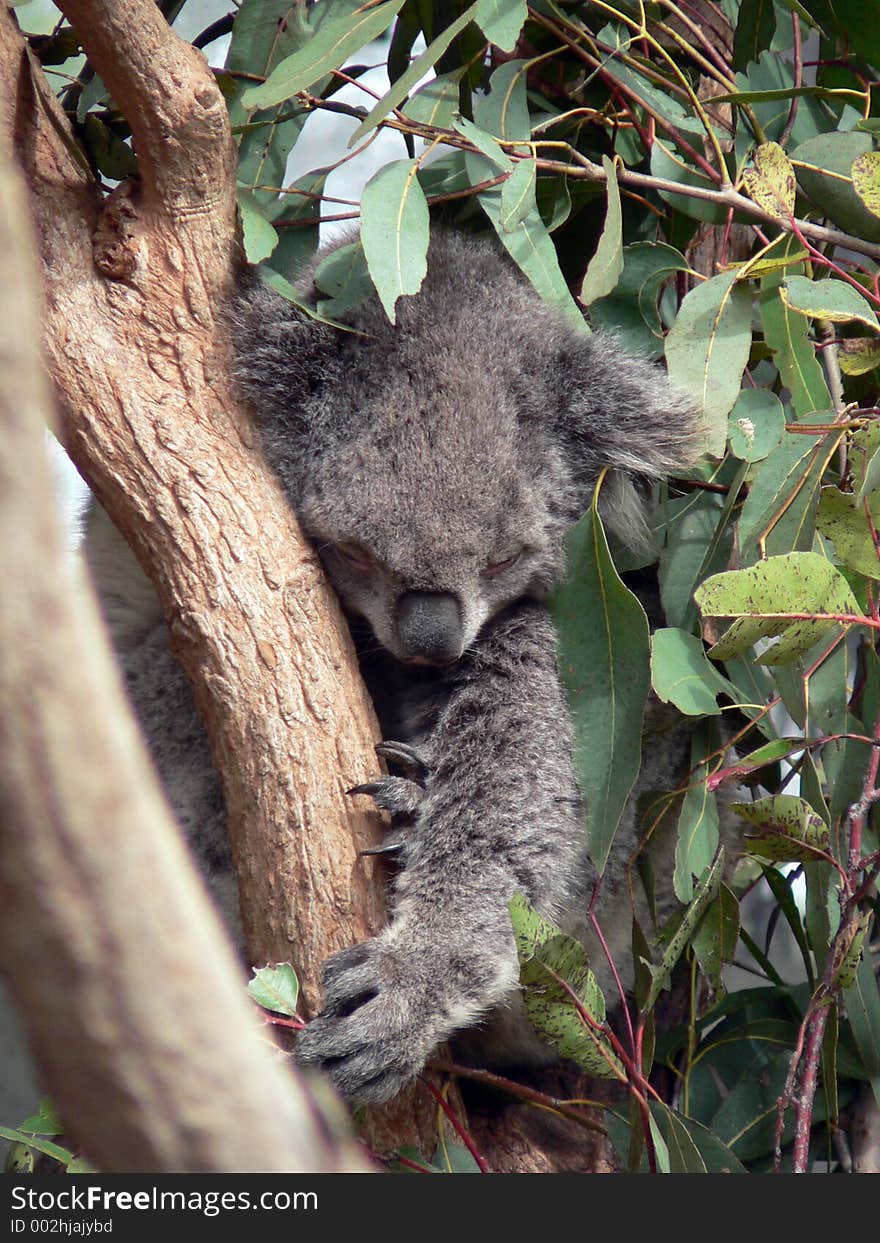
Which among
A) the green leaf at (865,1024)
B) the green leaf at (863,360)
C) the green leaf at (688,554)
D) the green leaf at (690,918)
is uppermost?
the green leaf at (863,360)

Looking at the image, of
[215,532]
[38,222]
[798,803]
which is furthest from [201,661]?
[798,803]

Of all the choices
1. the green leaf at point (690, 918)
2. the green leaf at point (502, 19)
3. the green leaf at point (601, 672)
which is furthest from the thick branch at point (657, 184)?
the green leaf at point (690, 918)

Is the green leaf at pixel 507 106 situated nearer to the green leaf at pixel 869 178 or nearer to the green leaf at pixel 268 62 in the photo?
the green leaf at pixel 268 62

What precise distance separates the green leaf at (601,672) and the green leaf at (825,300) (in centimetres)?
39

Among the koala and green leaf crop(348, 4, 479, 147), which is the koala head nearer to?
the koala

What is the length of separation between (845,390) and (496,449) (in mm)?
869

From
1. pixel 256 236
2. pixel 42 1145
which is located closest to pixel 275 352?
pixel 256 236

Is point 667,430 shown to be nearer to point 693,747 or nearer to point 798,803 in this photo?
point 693,747

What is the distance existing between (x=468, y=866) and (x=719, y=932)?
1.28 feet

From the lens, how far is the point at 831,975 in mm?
1574

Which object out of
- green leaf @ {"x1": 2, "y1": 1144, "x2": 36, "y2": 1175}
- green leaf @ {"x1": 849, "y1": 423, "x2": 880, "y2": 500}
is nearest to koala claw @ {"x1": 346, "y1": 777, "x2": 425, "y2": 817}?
green leaf @ {"x1": 849, "y1": 423, "x2": 880, "y2": 500}

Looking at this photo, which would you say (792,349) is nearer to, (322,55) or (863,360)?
(863,360)

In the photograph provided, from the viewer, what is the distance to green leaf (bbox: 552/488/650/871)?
5.57 feet

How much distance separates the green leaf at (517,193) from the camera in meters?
1.67
